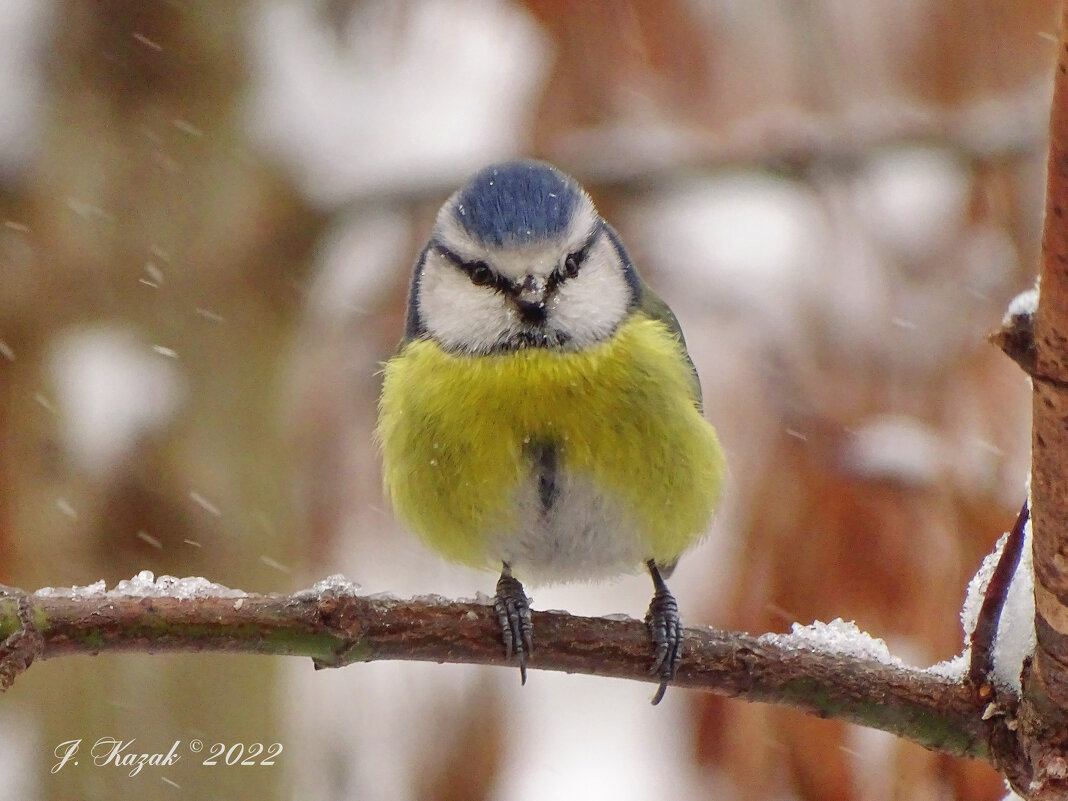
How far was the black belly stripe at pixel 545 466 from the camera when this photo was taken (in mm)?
2105

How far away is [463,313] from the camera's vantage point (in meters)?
2.25

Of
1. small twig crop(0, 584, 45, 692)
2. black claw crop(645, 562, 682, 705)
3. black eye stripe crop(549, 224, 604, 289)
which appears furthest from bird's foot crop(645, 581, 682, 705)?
small twig crop(0, 584, 45, 692)

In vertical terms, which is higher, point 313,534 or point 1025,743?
point 313,534

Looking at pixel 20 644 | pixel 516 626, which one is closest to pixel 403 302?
pixel 516 626

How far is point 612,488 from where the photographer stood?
215cm

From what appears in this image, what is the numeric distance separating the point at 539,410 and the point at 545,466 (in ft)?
0.33

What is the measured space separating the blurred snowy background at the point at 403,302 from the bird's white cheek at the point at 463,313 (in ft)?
2.18

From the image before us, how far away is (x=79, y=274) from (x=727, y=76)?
6.27 feet

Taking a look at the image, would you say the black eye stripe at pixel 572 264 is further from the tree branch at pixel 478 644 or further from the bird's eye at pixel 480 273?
the tree branch at pixel 478 644

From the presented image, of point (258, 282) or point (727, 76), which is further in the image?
point (258, 282)

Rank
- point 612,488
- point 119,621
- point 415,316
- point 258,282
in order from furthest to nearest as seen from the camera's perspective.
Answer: point 258,282 < point 415,316 < point 612,488 < point 119,621

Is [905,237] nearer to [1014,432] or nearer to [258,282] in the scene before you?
[1014,432]

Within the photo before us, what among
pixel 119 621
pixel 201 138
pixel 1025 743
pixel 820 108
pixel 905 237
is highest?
pixel 201 138

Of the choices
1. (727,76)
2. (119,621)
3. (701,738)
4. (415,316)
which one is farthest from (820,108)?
(119,621)
